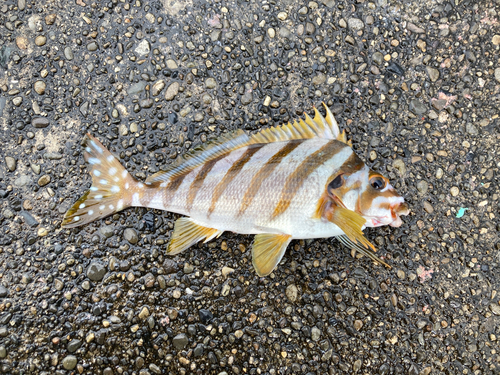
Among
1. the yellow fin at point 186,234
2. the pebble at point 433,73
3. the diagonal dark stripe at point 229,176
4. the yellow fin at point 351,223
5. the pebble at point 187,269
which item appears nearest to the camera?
the yellow fin at point 351,223

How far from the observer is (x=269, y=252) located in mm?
2367

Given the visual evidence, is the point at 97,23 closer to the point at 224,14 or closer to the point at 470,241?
the point at 224,14

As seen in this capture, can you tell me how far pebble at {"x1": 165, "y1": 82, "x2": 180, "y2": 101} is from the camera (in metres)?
2.76

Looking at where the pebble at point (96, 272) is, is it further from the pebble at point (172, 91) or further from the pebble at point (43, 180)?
the pebble at point (172, 91)

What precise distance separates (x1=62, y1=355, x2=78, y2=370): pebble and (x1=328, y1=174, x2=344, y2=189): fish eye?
218cm

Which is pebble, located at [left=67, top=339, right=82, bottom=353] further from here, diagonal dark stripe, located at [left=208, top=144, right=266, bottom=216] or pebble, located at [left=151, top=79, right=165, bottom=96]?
pebble, located at [left=151, top=79, right=165, bottom=96]

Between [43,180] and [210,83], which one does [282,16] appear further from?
[43,180]

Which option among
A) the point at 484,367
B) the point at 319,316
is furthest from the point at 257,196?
the point at 484,367

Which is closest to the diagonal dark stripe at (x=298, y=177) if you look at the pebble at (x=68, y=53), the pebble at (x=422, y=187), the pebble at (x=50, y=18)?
the pebble at (x=422, y=187)

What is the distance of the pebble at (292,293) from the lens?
8.54 ft

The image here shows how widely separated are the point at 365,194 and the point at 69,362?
2.38 meters

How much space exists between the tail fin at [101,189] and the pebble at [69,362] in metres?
0.94

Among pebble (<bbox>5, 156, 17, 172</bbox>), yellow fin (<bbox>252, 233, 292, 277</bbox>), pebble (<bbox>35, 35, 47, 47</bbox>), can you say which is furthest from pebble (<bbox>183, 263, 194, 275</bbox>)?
pebble (<bbox>35, 35, 47, 47</bbox>)

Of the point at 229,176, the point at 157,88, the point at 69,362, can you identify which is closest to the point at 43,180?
the point at 157,88
